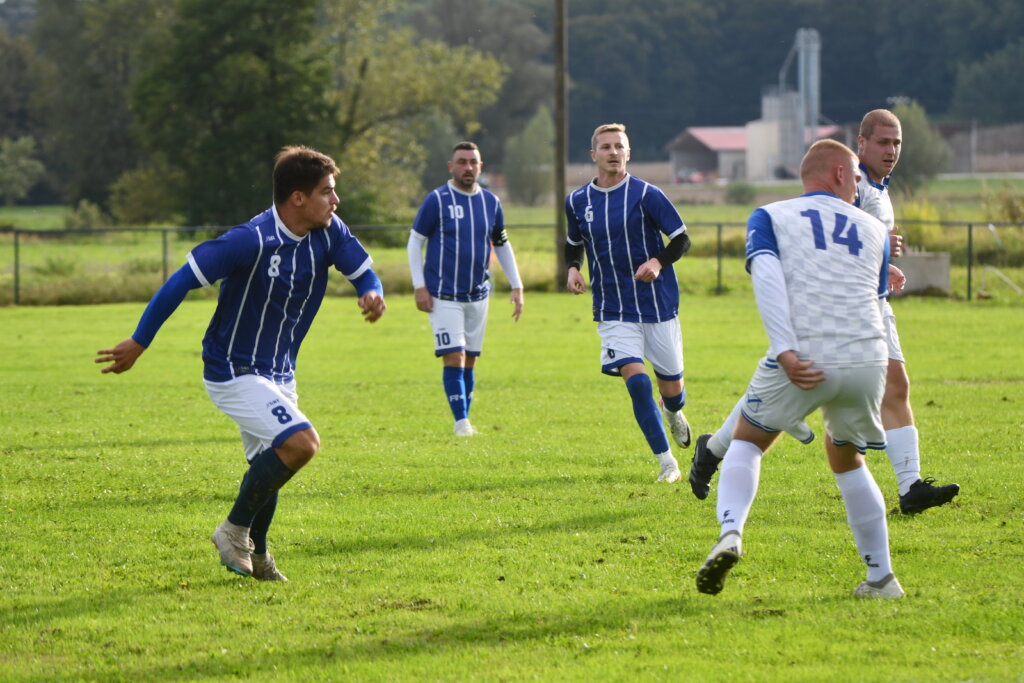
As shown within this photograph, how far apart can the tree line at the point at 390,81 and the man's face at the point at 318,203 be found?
4514 centimetres

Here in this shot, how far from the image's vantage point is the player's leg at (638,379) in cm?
821

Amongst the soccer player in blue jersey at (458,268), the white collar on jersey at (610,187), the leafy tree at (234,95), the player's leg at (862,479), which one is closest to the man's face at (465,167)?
the soccer player in blue jersey at (458,268)

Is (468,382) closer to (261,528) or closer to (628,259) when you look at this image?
(628,259)

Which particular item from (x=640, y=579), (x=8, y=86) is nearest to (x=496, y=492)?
(x=640, y=579)

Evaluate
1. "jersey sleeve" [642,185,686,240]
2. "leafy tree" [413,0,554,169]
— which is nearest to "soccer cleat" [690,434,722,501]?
"jersey sleeve" [642,185,686,240]

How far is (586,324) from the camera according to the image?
21.7 m

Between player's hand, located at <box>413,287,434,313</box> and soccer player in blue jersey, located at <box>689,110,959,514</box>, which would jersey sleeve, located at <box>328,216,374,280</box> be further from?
player's hand, located at <box>413,287,434,313</box>

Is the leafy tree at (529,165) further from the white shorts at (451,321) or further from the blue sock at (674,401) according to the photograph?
the blue sock at (674,401)

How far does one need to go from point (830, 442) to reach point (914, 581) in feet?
2.51

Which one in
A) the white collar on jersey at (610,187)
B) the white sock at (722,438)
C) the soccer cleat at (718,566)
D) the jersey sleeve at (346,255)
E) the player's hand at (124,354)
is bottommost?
the soccer cleat at (718,566)

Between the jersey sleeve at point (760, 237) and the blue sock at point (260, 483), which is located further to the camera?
the blue sock at point (260, 483)

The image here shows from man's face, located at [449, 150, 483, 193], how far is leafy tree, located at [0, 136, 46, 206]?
74.1 m

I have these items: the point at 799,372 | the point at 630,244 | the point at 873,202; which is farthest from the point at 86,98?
the point at 799,372

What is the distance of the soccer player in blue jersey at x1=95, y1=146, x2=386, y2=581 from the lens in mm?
5621
